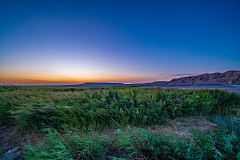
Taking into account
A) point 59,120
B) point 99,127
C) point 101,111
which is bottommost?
point 99,127

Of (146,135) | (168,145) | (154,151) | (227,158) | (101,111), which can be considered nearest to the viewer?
(227,158)

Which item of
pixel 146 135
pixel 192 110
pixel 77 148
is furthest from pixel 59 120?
pixel 192 110

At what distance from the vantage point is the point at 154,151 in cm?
161

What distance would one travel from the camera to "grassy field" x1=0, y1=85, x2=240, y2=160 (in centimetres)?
154

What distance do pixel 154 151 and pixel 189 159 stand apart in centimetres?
50

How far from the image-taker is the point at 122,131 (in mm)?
2299

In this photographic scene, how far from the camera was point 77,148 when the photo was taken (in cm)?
168

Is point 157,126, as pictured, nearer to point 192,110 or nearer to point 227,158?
point 227,158

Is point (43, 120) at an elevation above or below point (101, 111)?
below

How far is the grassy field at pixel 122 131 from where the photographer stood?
154 cm

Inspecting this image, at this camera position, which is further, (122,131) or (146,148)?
(122,131)

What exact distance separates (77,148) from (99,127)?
104 centimetres

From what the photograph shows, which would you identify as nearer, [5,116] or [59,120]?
[59,120]

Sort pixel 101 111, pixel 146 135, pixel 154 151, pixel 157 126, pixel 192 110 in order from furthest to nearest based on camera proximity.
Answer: pixel 192 110 → pixel 101 111 → pixel 157 126 → pixel 146 135 → pixel 154 151
